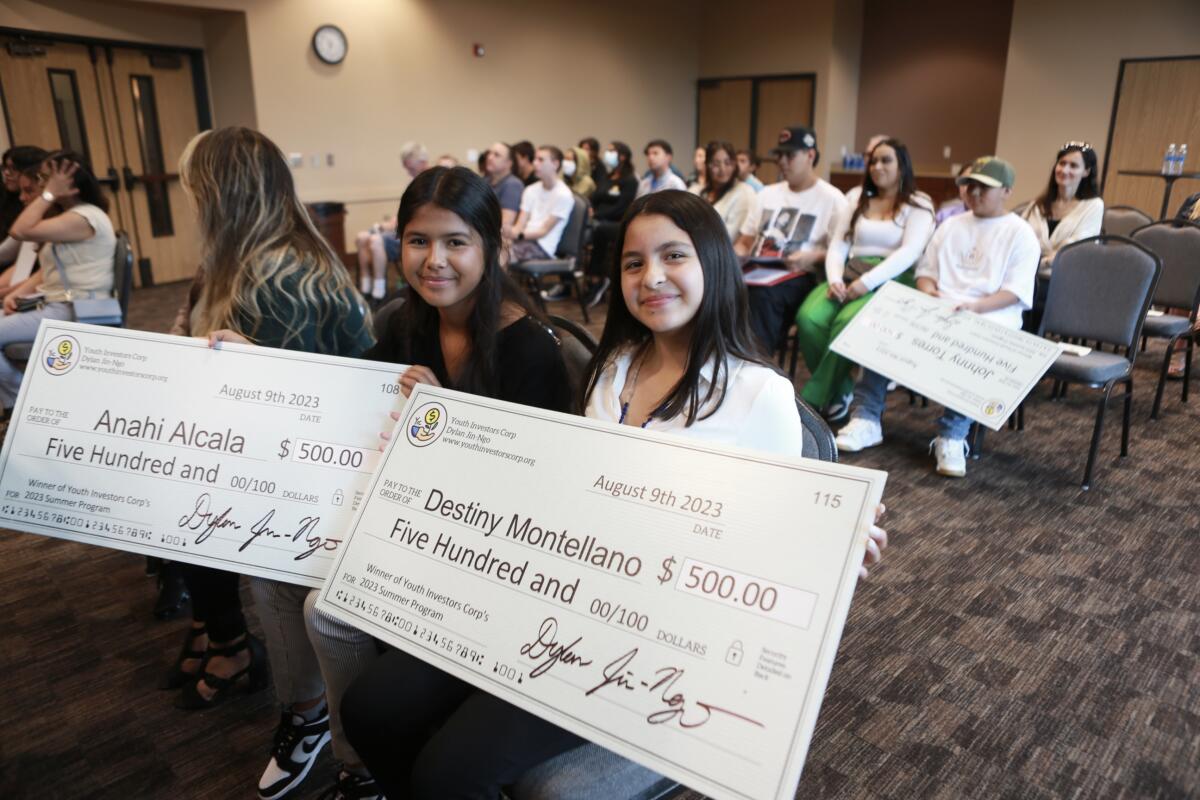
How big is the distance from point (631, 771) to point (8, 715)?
68.5 inches

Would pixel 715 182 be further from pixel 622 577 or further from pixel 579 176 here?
pixel 622 577

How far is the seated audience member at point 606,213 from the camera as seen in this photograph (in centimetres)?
696

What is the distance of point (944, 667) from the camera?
82.0 inches

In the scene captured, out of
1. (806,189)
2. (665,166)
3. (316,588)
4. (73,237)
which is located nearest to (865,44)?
(665,166)

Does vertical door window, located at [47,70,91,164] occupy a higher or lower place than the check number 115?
higher

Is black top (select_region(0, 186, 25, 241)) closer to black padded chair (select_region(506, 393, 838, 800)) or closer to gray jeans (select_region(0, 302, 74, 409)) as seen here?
gray jeans (select_region(0, 302, 74, 409))

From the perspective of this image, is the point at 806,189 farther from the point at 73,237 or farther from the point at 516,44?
the point at 516,44

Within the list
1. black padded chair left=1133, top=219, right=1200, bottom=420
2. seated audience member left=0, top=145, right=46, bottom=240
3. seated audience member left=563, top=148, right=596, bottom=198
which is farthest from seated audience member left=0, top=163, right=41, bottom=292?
seated audience member left=563, top=148, right=596, bottom=198

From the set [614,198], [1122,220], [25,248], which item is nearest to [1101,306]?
[1122,220]

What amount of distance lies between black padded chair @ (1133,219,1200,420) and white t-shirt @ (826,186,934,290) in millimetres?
1002

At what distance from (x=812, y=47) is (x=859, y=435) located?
8670 millimetres

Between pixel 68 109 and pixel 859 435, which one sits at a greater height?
pixel 68 109

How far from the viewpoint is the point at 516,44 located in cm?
960

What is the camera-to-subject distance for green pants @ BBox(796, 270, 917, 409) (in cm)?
370
